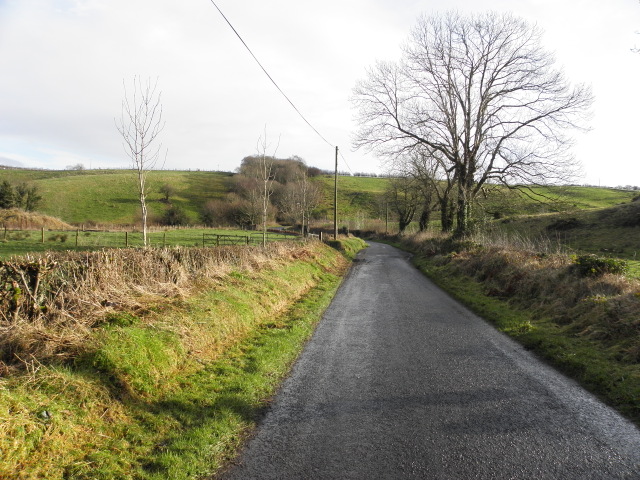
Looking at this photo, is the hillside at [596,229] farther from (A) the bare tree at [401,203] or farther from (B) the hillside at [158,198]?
(A) the bare tree at [401,203]

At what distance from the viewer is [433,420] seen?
4430 millimetres

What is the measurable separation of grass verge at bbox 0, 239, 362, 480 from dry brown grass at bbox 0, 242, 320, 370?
0.29 meters

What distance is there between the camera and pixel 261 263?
41.7ft

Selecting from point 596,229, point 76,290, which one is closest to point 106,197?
point 596,229

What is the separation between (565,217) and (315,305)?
107 feet

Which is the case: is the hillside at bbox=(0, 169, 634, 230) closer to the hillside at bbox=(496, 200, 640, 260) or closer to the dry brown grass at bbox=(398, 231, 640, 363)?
the hillside at bbox=(496, 200, 640, 260)

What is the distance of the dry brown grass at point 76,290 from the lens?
4543 mm

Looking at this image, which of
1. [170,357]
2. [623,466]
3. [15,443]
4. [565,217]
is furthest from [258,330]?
[565,217]

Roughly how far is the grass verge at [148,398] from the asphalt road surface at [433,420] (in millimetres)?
419

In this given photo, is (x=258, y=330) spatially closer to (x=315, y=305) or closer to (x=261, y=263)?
(x=315, y=305)

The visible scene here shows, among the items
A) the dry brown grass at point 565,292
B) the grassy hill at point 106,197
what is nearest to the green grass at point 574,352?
the dry brown grass at point 565,292

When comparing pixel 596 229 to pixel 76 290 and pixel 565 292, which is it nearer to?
pixel 565 292

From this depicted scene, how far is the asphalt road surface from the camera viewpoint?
3.57m

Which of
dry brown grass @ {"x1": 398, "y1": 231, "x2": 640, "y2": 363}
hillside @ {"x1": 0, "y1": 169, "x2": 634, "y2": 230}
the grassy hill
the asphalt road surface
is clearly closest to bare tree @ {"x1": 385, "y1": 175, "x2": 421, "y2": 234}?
hillside @ {"x1": 0, "y1": 169, "x2": 634, "y2": 230}
